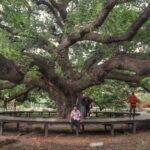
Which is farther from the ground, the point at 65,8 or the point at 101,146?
the point at 65,8

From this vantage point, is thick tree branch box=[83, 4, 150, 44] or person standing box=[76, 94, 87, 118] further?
person standing box=[76, 94, 87, 118]

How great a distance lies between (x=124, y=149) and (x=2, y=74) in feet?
18.4

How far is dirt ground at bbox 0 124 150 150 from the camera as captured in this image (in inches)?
642

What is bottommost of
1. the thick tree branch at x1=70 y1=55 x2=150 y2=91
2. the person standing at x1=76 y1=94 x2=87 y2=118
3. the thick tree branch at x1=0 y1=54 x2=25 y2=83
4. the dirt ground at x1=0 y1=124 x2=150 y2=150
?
the dirt ground at x1=0 y1=124 x2=150 y2=150

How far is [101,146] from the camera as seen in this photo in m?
16.4

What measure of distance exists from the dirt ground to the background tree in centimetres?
242

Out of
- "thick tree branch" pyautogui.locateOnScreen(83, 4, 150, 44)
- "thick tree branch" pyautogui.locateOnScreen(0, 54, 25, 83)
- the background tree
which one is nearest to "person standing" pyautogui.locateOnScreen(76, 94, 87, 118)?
the background tree

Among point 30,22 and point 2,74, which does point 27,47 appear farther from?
point 2,74

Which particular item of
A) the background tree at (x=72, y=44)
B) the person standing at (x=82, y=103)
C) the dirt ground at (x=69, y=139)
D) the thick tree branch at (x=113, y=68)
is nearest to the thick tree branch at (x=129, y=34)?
the background tree at (x=72, y=44)

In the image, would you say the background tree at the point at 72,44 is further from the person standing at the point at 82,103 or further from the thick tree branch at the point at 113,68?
the person standing at the point at 82,103

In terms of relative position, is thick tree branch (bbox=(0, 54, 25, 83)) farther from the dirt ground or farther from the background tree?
the dirt ground

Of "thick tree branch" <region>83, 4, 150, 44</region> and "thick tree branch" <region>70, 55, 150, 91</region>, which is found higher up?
"thick tree branch" <region>83, 4, 150, 44</region>

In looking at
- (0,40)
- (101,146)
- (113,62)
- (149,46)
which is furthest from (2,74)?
(149,46)

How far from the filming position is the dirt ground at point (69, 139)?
16312 millimetres
